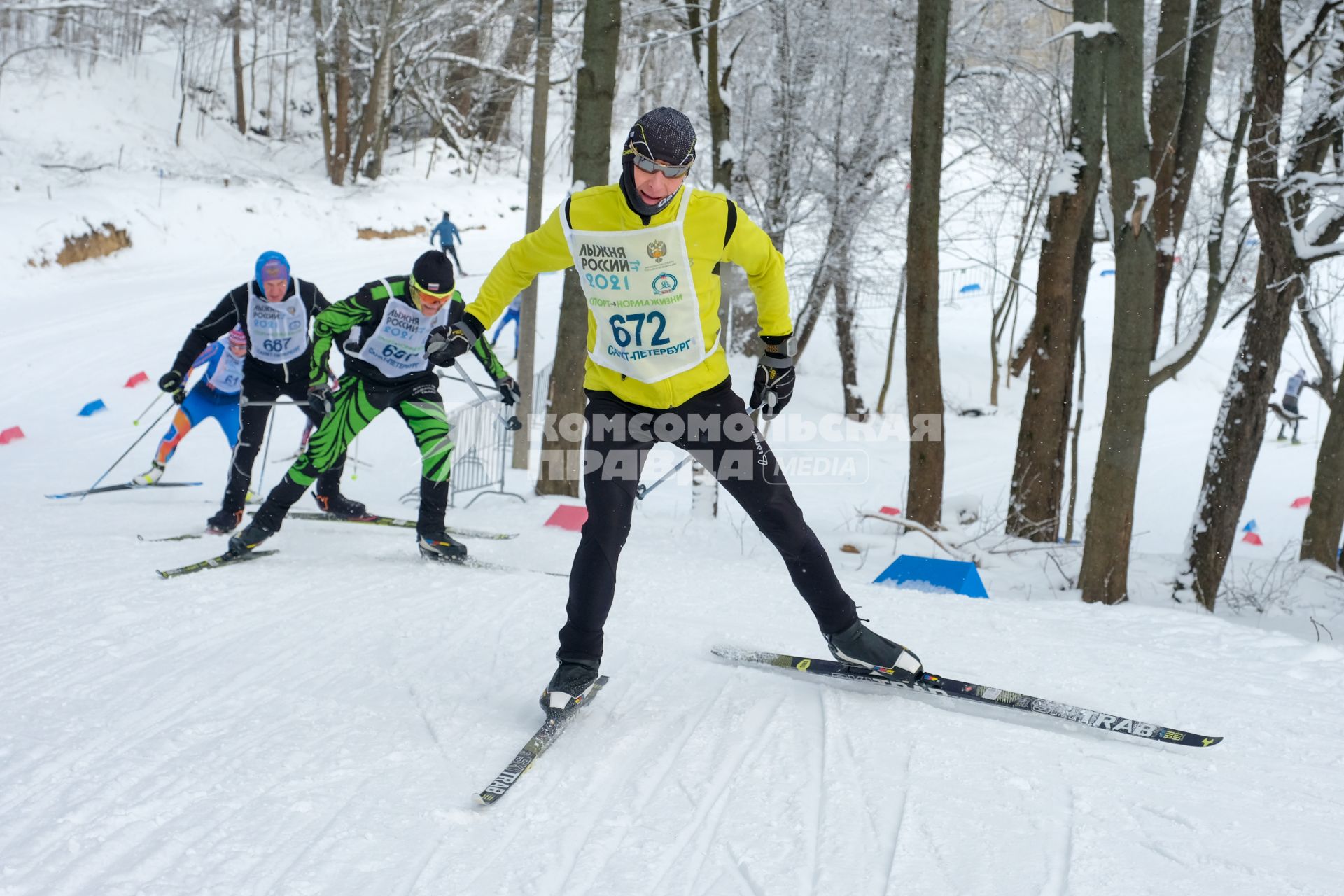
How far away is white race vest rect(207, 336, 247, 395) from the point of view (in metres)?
7.69

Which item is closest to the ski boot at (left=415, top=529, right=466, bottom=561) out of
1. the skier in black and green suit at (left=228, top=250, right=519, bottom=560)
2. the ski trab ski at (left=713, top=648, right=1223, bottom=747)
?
the skier in black and green suit at (left=228, top=250, right=519, bottom=560)

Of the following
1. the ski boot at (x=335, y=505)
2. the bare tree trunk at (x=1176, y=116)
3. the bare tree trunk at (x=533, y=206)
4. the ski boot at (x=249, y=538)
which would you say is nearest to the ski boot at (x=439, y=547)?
the ski boot at (x=249, y=538)

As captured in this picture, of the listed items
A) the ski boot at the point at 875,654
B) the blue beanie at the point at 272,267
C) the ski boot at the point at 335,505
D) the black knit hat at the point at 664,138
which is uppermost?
the black knit hat at the point at 664,138

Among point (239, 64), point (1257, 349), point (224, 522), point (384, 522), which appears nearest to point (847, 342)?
→ point (1257, 349)

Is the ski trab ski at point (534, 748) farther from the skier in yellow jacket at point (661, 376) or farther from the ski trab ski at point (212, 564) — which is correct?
the ski trab ski at point (212, 564)

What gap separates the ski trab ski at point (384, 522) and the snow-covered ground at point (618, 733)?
0.11 metres

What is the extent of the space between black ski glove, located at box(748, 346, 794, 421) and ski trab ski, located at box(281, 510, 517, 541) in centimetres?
360

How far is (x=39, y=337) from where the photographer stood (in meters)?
14.3

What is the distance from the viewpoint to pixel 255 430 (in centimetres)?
697

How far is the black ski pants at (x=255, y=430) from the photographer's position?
664 cm

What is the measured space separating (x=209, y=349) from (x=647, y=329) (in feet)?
21.9

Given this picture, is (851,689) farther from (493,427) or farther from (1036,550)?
(493,427)

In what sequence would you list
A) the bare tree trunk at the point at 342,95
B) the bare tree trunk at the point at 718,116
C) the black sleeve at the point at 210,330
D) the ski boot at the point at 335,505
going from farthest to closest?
the bare tree trunk at the point at 342,95 → the bare tree trunk at the point at 718,116 → the ski boot at the point at 335,505 → the black sleeve at the point at 210,330

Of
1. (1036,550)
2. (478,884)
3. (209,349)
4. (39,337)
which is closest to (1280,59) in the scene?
(1036,550)
